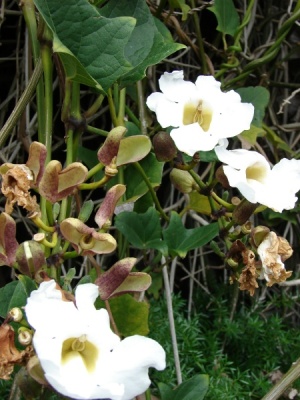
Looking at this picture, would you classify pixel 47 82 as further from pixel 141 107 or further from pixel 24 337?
pixel 24 337

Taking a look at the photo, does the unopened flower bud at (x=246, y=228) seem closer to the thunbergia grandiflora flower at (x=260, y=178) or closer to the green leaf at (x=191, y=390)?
the thunbergia grandiflora flower at (x=260, y=178)

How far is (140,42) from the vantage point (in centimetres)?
73

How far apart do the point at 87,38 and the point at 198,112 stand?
14cm

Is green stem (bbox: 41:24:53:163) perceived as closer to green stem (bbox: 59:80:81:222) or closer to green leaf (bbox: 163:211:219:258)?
green stem (bbox: 59:80:81:222)

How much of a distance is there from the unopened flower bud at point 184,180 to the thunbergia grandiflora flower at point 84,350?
257 mm

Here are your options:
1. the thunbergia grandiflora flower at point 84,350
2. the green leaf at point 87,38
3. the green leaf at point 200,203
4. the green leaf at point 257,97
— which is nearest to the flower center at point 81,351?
the thunbergia grandiflora flower at point 84,350

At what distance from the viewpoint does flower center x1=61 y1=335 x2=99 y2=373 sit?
0.48 m

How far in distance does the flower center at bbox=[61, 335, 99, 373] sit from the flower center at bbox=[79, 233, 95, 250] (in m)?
0.09

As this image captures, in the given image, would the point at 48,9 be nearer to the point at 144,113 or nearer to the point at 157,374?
the point at 144,113

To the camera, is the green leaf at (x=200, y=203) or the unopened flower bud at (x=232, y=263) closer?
the unopened flower bud at (x=232, y=263)

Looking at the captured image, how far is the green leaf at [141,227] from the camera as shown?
791 millimetres

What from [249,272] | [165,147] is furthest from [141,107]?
[249,272]

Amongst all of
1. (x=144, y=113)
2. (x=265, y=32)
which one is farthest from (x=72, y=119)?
(x=265, y=32)

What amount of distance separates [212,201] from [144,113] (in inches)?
10.8
